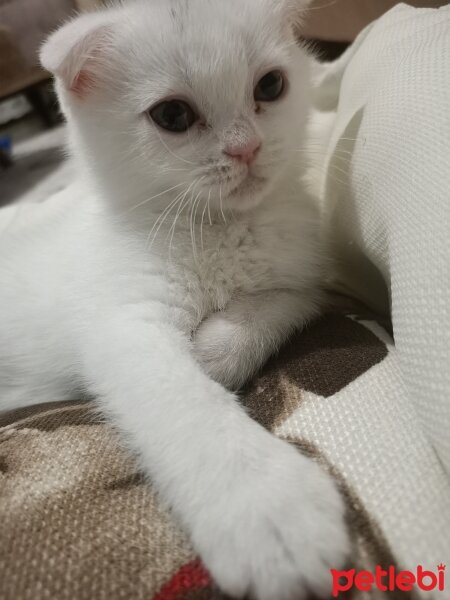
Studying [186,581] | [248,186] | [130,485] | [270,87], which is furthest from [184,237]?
[186,581]

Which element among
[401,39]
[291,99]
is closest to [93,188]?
[291,99]

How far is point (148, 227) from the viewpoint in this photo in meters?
0.83

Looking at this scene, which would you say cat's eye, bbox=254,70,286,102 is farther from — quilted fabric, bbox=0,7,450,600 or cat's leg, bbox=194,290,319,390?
cat's leg, bbox=194,290,319,390

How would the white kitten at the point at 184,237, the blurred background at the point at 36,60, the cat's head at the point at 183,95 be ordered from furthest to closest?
the blurred background at the point at 36,60
the cat's head at the point at 183,95
the white kitten at the point at 184,237

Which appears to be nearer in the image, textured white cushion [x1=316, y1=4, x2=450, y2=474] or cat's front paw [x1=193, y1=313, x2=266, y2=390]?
textured white cushion [x1=316, y1=4, x2=450, y2=474]

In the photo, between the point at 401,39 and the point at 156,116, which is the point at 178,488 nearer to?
the point at 156,116

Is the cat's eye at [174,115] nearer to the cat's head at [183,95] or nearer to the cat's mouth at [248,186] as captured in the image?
the cat's head at [183,95]

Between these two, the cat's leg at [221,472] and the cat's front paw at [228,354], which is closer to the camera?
the cat's leg at [221,472]

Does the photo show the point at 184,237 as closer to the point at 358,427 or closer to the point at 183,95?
the point at 183,95

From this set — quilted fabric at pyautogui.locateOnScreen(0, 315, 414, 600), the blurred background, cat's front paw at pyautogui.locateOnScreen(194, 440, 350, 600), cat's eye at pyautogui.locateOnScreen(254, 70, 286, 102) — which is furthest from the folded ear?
the blurred background

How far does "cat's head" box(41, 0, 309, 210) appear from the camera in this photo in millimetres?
706

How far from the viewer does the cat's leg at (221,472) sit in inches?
17.8

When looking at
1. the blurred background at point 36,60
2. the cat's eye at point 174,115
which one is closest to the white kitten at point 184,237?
the cat's eye at point 174,115

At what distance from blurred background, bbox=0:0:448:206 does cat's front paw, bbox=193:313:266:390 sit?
1082 millimetres
